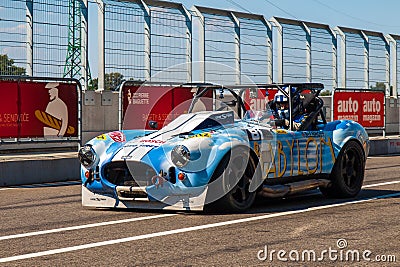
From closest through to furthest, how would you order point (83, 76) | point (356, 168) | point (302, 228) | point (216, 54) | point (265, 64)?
point (302, 228) → point (356, 168) → point (83, 76) → point (216, 54) → point (265, 64)

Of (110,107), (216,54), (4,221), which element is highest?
(216,54)

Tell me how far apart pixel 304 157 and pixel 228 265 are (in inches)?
166

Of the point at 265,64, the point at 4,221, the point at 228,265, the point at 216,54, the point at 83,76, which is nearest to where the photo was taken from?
the point at 228,265

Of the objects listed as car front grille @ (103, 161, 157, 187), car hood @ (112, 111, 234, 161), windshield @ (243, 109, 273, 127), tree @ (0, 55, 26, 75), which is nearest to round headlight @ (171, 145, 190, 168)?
car hood @ (112, 111, 234, 161)

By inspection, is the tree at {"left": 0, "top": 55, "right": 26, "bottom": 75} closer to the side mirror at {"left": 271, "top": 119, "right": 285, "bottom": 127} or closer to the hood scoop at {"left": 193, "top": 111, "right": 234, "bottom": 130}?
the hood scoop at {"left": 193, "top": 111, "right": 234, "bottom": 130}

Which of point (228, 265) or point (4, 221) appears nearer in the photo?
point (228, 265)

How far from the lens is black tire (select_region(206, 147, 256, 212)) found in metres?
9.08

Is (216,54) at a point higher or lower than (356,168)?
higher

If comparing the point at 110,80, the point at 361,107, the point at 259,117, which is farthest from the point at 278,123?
the point at 361,107

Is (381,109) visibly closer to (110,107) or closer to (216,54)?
(216,54)

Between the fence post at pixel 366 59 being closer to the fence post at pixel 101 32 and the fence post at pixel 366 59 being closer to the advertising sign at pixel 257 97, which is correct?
the fence post at pixel 101 32

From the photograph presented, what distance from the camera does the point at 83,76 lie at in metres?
18.2

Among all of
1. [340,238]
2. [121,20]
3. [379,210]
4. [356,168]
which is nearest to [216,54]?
[121,20]

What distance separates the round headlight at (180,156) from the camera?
892 centimetres
